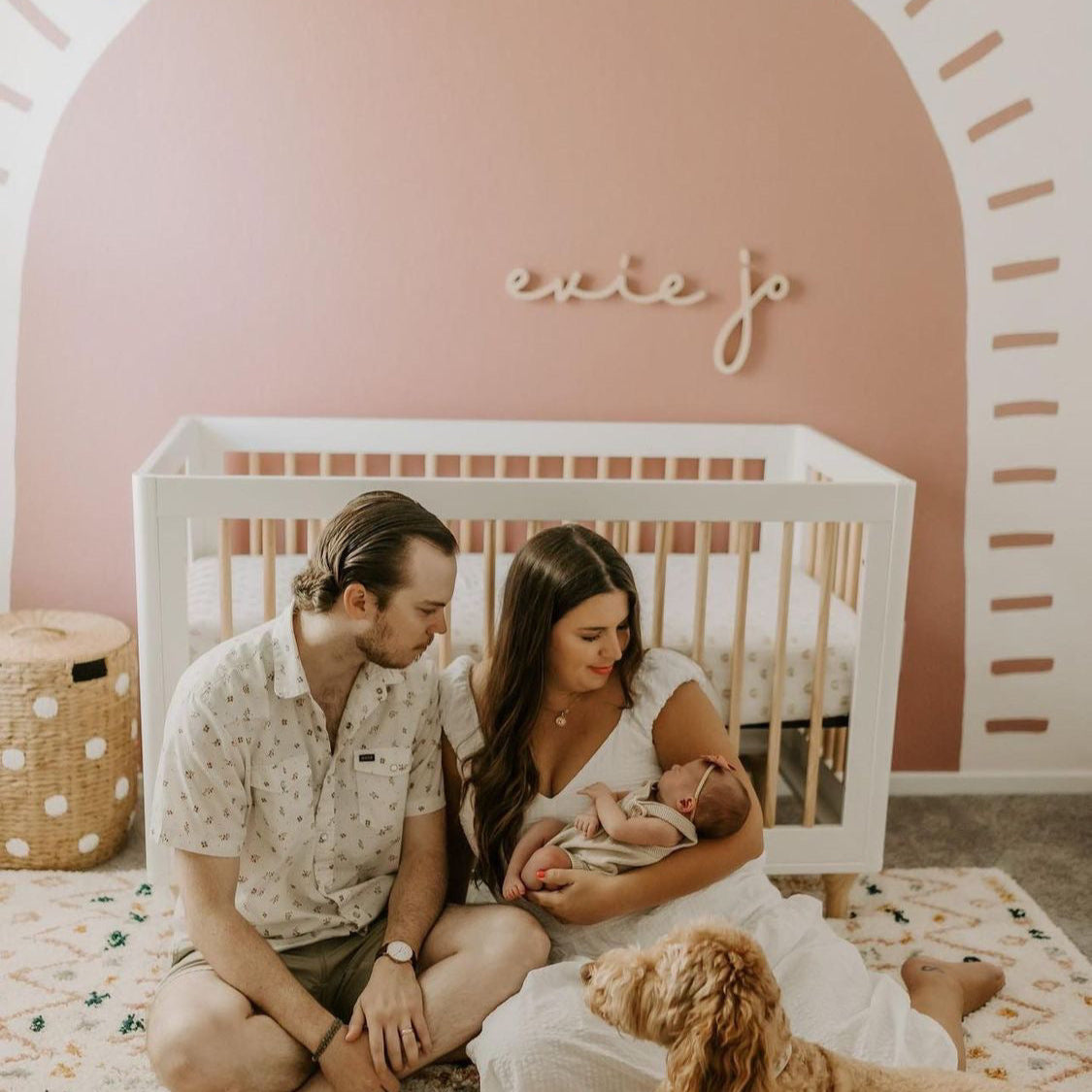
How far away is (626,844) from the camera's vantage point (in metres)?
1.75

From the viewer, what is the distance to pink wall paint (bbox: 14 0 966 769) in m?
2.57

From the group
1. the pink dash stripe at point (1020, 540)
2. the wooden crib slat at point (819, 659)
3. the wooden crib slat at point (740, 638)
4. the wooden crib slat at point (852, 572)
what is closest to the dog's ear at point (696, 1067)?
the wooden crib slat at point (740, 638)

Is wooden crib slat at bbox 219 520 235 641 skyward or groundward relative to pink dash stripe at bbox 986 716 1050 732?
skyward

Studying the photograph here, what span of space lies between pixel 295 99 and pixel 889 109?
121 cm

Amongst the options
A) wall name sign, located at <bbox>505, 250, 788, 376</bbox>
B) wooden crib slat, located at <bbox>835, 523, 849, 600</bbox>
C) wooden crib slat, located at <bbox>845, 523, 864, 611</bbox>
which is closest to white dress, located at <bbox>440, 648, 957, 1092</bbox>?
wooden crib slat, located at <bbox>845, 523, 864, 611</bbox>

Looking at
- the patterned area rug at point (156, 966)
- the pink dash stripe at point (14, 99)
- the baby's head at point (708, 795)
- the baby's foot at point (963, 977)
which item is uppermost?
the pink dash stripe at point (14, 99)

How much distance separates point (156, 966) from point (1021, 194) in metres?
2.23

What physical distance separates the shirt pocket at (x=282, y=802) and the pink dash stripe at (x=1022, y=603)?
1784 mm

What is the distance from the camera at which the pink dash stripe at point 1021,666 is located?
293cm

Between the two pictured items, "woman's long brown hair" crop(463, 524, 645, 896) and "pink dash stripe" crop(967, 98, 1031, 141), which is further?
"pink dash stripe" crop(967, 98, 1031, 141)

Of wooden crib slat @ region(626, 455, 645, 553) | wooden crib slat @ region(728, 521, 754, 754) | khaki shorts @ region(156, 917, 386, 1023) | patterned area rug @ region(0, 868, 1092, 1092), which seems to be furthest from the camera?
wooden crib slat @ region(626, 455, 645, 553)

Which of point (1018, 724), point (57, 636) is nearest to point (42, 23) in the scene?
point (57, 636)

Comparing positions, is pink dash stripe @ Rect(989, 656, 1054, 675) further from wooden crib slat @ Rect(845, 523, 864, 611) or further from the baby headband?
the baby headband

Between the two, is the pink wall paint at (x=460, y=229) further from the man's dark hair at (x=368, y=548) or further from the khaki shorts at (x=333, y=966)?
the khaki shorts at (x=333, y=966)
